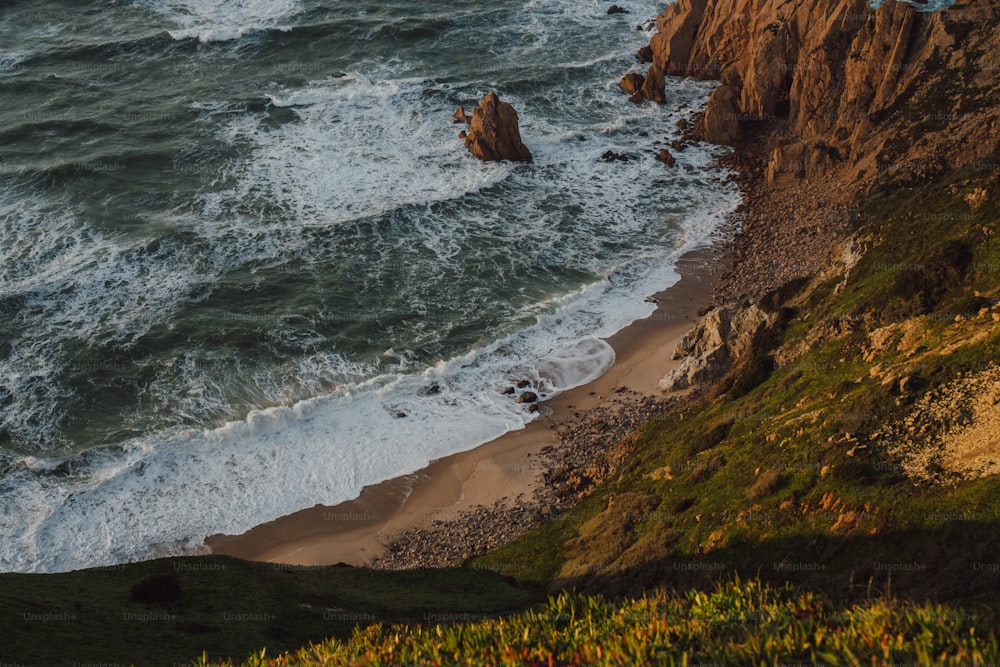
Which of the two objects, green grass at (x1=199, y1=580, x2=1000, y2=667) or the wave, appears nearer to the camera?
green grass at (x1=199, y1=580, x2=1000, y2=667)

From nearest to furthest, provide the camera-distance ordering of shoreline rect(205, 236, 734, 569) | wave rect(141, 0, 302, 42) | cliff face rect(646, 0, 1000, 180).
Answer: shoreline rect(205, 236, 734, 569), cliff face rect(646, 0, 1000, 180), wave rect(141, 0, 302, 42)

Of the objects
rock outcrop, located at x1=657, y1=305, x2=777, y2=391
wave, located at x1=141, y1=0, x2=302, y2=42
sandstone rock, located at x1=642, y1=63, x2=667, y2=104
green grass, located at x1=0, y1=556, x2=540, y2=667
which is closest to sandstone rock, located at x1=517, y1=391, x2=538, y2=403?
rock outcrop, located at x1=657, y1=305, x2=777, y2=391

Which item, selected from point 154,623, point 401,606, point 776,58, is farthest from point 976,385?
point 776,58

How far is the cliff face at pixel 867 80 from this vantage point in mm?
42188

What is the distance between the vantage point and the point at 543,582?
2375 centimetres

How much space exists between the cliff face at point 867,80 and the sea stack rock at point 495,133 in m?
14.5

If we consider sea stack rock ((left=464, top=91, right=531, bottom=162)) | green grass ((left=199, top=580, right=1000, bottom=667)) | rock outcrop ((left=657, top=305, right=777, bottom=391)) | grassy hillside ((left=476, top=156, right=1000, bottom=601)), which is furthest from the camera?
sea stack rock ((left=464, top=91, right=531, bottom=162))

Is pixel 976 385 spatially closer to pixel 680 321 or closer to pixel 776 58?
pixel 680 321

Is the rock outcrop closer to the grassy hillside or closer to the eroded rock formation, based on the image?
the grassy hillside

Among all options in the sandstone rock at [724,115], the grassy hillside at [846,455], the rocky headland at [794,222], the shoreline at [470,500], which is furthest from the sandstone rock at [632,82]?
the grassy hillside at [846,455]

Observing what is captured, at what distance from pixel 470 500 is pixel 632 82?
40544 mm

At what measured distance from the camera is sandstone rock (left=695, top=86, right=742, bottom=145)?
53.3m

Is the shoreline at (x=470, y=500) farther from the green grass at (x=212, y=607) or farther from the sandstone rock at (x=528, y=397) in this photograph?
the green grass at (x=212, y=607)

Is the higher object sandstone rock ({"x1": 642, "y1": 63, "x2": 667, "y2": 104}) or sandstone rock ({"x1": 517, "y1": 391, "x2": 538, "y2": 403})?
sandstone rock ({"x1": 642, "y1": 63, "x2": 667, "y2": 104})
